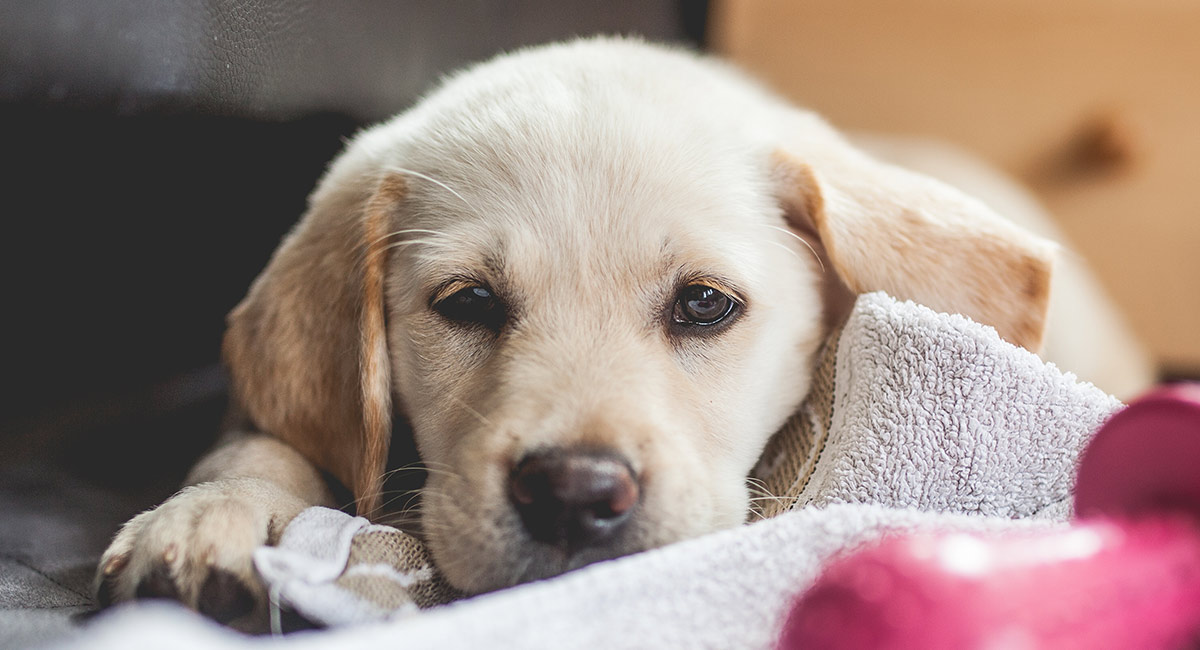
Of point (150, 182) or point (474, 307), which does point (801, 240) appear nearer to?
point (474, 307)

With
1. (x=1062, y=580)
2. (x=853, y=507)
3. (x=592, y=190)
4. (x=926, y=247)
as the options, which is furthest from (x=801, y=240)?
(x=1062, y=580)

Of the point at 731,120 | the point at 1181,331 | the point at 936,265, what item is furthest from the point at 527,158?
the point at 1181,331

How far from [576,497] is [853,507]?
42cm

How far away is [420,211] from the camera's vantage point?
Result: 1.83 meters

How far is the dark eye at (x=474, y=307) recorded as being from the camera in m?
1.74

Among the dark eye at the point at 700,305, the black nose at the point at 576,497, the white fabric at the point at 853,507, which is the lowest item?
the black nose at the point at 576,497

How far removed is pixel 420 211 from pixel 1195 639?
1468 mm

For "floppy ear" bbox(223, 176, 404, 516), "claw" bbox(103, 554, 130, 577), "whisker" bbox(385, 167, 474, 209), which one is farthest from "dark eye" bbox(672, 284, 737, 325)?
"claw" bbox(103, 554, 130, 577)

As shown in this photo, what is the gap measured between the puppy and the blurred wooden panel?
282 cm

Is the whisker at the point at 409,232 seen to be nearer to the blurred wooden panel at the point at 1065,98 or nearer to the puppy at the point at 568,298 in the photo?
the puppy at the point at 568,298

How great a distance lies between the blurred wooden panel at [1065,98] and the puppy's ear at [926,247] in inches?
110

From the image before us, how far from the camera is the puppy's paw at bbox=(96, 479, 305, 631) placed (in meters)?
1.23

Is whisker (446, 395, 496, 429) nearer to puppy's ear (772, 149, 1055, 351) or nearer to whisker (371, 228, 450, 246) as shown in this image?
whisker (371, 228, 450, 246)

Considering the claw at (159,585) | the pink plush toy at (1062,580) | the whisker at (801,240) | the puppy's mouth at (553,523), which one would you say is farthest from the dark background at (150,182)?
the pink plush toy at (1062,580)
